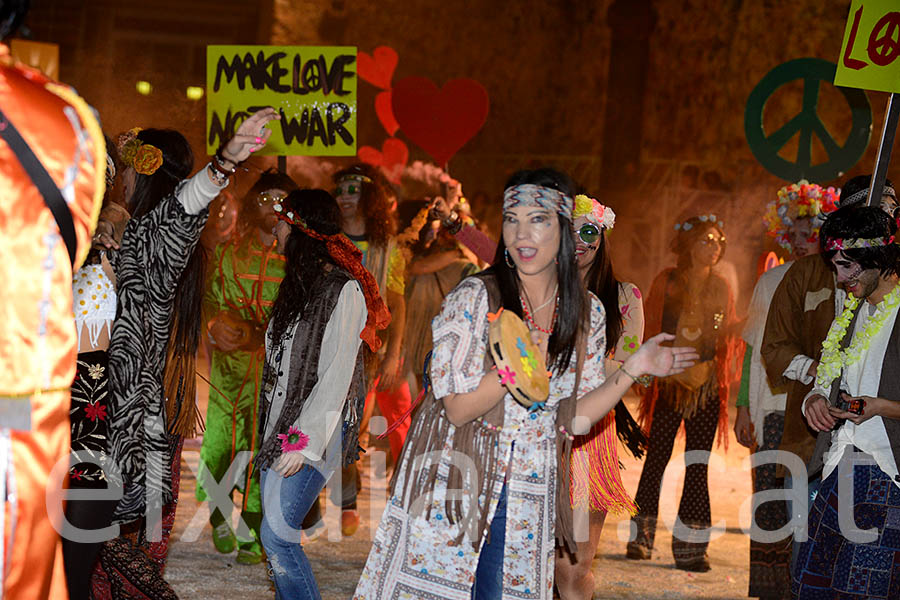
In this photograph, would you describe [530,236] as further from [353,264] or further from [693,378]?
[693,378]

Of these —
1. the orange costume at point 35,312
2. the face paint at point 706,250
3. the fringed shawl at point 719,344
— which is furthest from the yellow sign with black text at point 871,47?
the orange costume at point 35,312

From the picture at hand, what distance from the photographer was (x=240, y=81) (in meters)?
6.43

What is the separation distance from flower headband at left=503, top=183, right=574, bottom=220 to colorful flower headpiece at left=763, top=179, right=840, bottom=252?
309cm

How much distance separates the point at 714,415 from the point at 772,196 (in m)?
11.0

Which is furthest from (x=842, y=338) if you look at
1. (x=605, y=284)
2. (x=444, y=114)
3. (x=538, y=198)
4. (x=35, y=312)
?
(x=444, y=114)

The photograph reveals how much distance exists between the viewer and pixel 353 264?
14.3 ft

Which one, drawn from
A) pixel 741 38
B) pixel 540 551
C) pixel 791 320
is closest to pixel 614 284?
pixel 791 320

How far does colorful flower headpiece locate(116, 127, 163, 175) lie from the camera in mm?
4082

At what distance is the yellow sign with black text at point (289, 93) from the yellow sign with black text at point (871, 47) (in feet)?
9.24

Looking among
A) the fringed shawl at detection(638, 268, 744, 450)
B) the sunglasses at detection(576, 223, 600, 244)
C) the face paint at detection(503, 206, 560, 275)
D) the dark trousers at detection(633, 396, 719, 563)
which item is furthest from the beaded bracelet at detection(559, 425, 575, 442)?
the fringed shawl at detection(638, 268, 744, 450)

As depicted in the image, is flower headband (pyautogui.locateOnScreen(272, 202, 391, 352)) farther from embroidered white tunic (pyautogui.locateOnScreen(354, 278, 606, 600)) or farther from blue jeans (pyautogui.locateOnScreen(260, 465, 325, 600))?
embroidered white tunic (pyautogui.locateOnScreen(354, 278, 606, 600))

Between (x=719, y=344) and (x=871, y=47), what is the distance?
2.18m

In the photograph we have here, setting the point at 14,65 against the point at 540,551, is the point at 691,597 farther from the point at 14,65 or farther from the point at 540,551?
the point at 14,65

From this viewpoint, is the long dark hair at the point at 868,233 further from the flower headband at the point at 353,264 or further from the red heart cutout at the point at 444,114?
the red heart cutout at the point at 444,114
